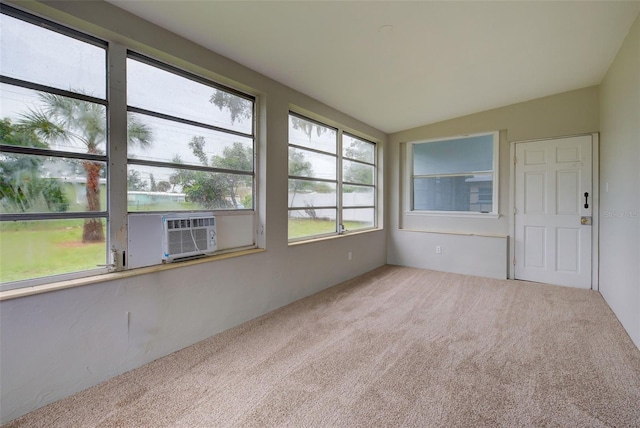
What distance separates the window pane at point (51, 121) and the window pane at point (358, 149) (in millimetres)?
3155

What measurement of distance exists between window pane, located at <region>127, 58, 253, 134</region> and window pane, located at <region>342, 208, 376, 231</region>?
6.95 ft

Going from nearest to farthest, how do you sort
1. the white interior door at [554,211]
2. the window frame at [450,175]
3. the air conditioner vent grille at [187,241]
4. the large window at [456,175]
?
the air conditioner vent grille at [187,241]
the white interior door at [554,211]
the window frame at [450,175]
the large window at [456,175]

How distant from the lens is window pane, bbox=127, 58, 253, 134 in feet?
7.22

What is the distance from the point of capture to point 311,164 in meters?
3.88

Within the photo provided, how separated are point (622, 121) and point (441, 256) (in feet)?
9.04

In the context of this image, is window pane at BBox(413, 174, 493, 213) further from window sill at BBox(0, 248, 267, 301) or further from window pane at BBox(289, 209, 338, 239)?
window sill at BBox(0, 248, 267, 301)

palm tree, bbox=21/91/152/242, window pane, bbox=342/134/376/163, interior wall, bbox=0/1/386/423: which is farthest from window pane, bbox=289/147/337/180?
palm tree, bbox=21/91/152/242

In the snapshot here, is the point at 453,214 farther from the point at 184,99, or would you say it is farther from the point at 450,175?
the point at 184,99

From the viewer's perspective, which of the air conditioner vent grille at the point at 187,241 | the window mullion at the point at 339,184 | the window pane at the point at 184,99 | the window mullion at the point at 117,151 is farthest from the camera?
the window mullion at the point at 339,184

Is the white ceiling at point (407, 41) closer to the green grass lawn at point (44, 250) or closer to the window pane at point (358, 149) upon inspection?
the window pane at point (358, 149)

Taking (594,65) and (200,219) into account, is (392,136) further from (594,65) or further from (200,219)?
(200,219)

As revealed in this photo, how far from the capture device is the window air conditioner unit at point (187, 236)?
2.29m

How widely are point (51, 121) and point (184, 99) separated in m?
0.94

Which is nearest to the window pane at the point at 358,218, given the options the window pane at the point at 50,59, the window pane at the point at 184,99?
the window pane at the point at 184,99
